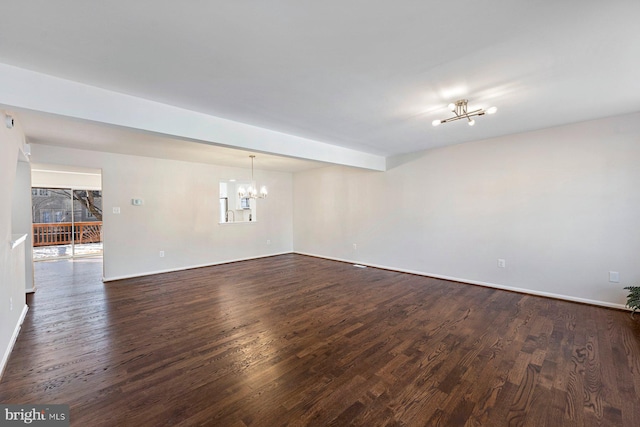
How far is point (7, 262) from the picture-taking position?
2428 mm

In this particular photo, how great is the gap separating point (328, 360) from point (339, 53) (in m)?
2.45

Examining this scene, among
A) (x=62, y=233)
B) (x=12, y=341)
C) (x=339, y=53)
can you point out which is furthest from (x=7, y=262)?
(x=62, y=233)

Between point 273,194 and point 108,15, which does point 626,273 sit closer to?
point 108,15

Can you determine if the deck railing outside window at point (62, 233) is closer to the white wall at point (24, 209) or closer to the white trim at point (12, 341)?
the white wall at point (24, 209)

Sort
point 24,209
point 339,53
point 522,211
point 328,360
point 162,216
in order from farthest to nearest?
1. point 162,216
2. point 24,209
3. point 522,211
4. point 328,360
5. point 339,53

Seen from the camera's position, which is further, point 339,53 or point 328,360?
point 328,360

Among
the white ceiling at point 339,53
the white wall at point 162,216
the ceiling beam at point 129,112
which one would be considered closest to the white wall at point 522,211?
the white ceiling at point 339,53

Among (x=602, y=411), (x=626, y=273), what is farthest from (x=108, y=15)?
(x=626, y=273)

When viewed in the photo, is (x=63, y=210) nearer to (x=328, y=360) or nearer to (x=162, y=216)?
(x=162, y=216)

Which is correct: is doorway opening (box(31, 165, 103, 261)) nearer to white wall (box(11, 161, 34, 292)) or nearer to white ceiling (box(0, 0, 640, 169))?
white wall (box(11, 161, 34, 292))

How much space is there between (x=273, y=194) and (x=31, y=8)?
6036 mm

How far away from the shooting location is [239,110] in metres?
2.89

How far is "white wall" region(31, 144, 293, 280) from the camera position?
15.8 ft

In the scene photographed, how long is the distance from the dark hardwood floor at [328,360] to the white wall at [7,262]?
0.60 feet
